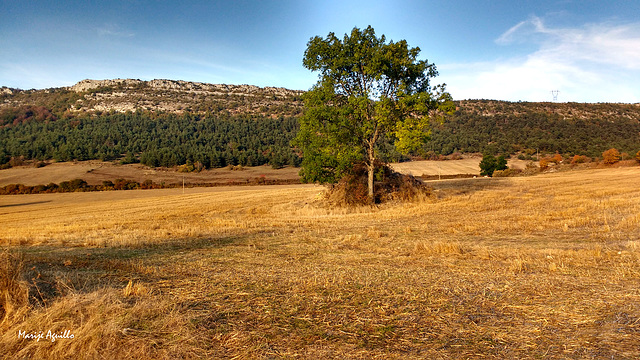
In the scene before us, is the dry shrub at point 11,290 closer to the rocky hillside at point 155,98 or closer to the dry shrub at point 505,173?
the dry shrub at point 505,173

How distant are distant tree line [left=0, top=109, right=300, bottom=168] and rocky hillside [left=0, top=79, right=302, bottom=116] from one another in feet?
32.8

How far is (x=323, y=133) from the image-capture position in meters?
22.2

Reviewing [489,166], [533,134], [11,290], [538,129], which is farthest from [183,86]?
[11,290]

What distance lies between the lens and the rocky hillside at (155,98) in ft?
413

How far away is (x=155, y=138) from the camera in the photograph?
91875 millimetres

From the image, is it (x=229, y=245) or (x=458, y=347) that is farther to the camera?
(x=229, y=245)

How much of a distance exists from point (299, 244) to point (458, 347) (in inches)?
284

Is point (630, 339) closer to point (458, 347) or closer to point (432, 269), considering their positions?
point (458, 347)

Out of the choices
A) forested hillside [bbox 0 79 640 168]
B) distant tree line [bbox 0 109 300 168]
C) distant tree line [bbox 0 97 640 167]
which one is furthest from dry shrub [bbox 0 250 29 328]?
distant tree line [bbox 0 109 300 168]

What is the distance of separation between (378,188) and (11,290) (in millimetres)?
21152

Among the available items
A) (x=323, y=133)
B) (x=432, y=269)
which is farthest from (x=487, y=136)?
(x=432, y=269)

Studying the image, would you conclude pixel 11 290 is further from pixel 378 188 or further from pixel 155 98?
pixel 155 98

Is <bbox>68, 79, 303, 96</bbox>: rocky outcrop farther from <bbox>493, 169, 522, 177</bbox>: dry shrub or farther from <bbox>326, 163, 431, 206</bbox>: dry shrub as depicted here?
<bbox>326, 163, 431, 206</bbox>: dry shrub

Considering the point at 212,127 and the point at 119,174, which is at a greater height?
the point at 212,127
